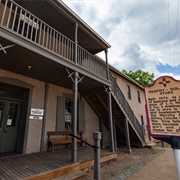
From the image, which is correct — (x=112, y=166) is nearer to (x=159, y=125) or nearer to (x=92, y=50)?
(x=159, y=125)

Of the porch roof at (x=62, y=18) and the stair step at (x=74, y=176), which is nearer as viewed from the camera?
the stair step at (x=74, y=176)

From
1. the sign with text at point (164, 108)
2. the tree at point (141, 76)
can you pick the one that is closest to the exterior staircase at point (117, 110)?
the sign with text at point (164, 108)

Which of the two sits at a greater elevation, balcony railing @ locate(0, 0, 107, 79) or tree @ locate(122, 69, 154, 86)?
tree @ locate(122, 69, 154, 86)

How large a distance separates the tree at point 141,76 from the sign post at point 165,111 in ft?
88.6

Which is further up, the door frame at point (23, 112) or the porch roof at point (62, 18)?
the porch roof at point (62, 18)

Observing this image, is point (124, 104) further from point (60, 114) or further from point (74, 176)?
point (74, 176)

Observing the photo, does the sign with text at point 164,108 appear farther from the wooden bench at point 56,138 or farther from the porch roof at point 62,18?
the porch roof at point 62,18

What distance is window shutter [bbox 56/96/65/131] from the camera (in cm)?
662

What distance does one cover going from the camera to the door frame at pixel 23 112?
17.1ft

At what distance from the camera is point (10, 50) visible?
3762 mm

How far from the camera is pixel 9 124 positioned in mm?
5402

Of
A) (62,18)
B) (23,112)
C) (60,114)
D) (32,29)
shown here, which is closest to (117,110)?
(60,114)

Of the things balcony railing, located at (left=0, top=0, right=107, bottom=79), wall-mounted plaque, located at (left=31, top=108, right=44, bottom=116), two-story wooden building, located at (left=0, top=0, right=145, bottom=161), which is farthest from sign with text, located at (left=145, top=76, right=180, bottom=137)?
wall-mounted plaque, located at (left=31, top=108, right=44, bottom=116)

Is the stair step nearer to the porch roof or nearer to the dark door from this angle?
the dark door
